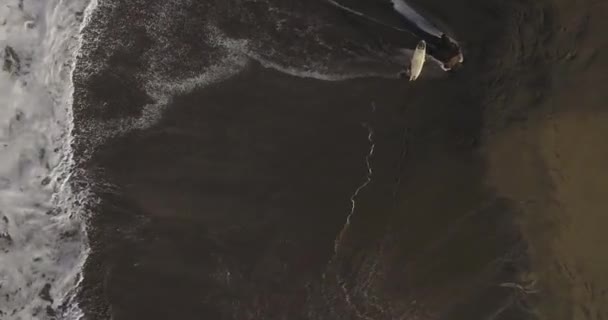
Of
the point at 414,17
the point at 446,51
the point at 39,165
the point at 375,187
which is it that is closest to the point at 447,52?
the point at 446,51

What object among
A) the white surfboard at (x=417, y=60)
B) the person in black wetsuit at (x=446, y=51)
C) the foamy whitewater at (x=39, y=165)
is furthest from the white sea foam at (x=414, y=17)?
the foamy whitewater at (x=39, y=165)

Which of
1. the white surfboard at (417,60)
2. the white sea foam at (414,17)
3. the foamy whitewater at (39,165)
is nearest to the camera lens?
the white surfboard at (417,60)

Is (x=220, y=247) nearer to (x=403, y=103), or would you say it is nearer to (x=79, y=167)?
(x=79, y=167)

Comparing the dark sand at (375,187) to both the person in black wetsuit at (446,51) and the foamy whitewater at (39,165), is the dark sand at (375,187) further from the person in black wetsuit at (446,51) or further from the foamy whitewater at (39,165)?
the foamy whitewater at (39,165)

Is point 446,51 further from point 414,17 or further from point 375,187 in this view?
point 375,187

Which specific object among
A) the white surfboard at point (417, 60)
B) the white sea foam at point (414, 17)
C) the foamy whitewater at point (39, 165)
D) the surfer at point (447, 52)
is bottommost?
the foamy whitewater at point (39, 165)

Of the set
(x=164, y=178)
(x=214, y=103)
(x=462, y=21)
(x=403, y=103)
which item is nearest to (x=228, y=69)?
(x=214, y=103)
